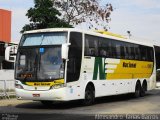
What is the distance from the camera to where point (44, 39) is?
20.4 m

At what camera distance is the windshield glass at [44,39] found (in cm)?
2006

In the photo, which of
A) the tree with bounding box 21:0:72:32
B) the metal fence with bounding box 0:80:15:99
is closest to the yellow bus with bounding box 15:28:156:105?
the metal fence with bounding box 0:80:15:99

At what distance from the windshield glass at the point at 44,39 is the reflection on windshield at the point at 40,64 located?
32 centimetres

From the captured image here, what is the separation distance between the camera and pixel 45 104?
22.4m

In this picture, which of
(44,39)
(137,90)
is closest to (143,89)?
(137,90)

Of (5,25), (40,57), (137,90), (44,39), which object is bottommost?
(137,90)

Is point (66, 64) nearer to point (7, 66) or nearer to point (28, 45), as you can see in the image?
point (28, 45)

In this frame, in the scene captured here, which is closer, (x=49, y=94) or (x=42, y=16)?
(x=49, y=94)

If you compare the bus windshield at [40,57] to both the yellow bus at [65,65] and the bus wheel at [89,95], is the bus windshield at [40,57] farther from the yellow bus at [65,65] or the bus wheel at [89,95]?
the bus wheel at [89,95]

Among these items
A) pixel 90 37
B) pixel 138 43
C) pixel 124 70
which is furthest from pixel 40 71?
pixel 138 43

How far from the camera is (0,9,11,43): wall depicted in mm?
38237

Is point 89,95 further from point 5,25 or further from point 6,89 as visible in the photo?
point 5,25

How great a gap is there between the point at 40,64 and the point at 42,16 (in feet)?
47.0

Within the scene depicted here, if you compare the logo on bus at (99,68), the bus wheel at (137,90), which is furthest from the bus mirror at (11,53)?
the bus wheel at (137,90)
